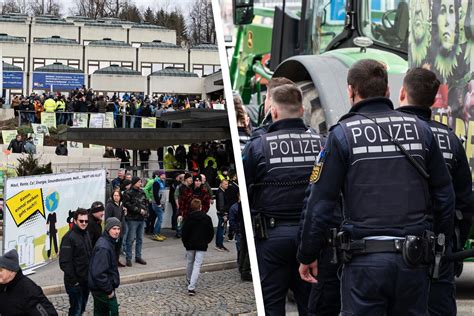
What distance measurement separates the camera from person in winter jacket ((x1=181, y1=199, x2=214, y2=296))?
12.5 feet

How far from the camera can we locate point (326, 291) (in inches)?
142

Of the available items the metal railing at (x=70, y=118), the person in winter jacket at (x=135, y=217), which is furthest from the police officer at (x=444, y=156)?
the metal railing at (x=70, y=118)

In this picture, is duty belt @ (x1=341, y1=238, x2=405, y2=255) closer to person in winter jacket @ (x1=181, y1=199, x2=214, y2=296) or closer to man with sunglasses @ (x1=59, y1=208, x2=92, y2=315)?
person in winter jacket @ (x1=181, y1=199, x2=214, y2=296)

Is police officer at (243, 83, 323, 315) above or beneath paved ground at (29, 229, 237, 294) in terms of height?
above

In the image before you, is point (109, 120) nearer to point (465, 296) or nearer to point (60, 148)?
point (60, 148)

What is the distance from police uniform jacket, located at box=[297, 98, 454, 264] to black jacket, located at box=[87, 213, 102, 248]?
430 centimetres

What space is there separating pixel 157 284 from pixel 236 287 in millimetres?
1629

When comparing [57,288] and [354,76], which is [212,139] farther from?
[57,288]

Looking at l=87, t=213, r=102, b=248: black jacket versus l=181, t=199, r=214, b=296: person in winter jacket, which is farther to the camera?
l=87, t=213, r=102, b=248: black jacket

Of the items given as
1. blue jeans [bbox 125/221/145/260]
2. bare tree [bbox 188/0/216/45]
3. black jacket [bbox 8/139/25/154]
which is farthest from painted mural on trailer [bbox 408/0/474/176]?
black jacket [bbox 8/139/25/154]

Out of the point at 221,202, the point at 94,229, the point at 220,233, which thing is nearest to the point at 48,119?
the point at 94,229

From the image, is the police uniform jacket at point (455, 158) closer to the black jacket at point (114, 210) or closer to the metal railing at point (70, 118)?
the black jacket at point (114, 210)

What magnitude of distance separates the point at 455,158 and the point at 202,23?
52.7 inches

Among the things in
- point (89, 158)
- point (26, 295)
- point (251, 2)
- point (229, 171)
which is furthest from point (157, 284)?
point (89, 158)
